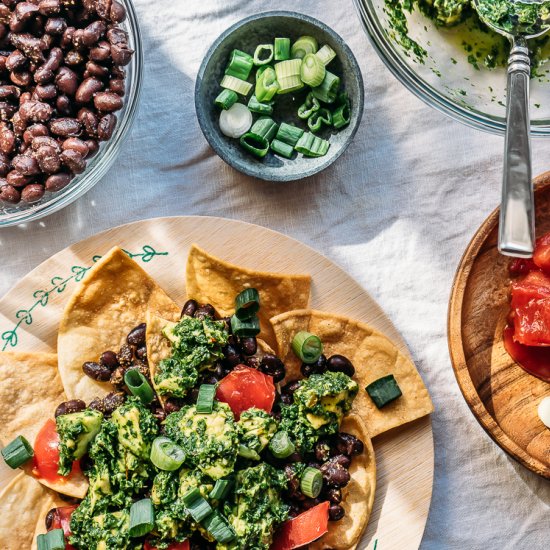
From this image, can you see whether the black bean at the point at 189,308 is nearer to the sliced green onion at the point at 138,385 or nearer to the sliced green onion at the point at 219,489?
the sliced green onion at the point at 138,385

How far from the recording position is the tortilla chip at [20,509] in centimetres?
288

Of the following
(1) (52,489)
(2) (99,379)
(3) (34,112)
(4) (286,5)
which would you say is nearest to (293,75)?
(4) (286,5)

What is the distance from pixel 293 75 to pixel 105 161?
2.46ft

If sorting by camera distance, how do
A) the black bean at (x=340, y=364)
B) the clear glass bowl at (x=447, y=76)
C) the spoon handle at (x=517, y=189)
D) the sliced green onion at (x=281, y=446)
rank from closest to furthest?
the spoon handle at (x=517, y=189) < the clear glass bowl at (x=447, y=76) < the sliced green onion at (x=281, y=446) < the black bean at (x=340, y=364)

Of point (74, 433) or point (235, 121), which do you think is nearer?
point (74, 433)

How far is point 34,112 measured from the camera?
275cm

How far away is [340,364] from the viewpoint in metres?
2.94

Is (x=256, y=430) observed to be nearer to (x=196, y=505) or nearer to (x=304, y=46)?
(x=196, y=505)

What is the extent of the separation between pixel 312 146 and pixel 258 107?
244mm

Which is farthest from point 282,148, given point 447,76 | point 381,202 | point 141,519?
point 141,519

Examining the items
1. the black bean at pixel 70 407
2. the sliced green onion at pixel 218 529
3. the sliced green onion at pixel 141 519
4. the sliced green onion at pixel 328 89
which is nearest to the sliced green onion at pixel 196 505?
the sliced green onion at pixel 218 529

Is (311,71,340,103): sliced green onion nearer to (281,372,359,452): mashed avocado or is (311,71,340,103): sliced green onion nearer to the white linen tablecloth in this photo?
the white linen tablecloth

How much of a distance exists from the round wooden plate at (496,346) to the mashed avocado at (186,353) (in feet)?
2.84

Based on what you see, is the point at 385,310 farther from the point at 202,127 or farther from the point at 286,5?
the point at 286,5
